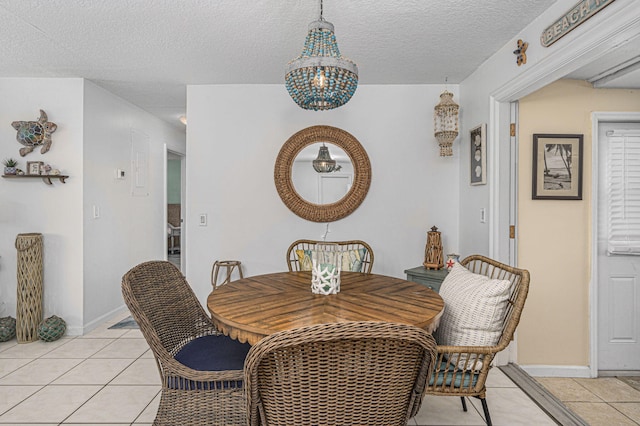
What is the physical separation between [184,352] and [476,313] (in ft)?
4.46

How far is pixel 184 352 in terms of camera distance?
5.64 ft

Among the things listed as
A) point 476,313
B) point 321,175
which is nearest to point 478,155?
point 321,175

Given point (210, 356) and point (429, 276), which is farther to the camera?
point (429, 276)

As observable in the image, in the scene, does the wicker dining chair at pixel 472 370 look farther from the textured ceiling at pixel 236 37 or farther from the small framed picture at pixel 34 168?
the small framed picture at pixel 34 168

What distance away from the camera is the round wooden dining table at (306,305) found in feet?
4.60

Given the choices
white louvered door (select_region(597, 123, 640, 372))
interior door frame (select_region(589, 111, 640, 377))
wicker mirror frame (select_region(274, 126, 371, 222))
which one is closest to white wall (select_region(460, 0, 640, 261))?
interior door frame (select_region(589, 111, 640, 377))

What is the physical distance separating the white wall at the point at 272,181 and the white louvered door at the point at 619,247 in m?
1.13

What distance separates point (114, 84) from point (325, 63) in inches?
110

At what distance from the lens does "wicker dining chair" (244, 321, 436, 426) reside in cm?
90

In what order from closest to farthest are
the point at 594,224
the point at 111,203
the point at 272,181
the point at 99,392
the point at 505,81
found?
1. the point at 99,392
2. the point at 505,81
3. the point at 594,224
4. the point at 272,181
5. the point at 111,203

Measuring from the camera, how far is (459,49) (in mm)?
2664

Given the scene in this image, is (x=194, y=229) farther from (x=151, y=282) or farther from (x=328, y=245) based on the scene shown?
(x=151, y=282)

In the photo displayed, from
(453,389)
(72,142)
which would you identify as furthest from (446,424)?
(72,142)

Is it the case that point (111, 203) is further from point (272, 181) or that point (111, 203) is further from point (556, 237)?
point (556, 237)
